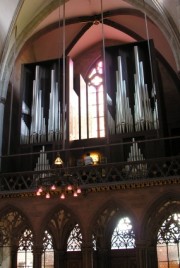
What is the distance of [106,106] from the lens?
1541 centimetres

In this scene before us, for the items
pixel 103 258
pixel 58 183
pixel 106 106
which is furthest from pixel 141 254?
pixel 106 106

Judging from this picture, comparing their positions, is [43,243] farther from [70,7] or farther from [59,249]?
[70,7]

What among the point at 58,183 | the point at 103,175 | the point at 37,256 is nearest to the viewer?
the point at 58,183

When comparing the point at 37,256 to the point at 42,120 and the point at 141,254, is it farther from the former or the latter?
the point at 42,120

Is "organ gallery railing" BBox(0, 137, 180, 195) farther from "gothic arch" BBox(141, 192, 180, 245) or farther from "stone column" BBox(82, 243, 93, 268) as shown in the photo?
"stone column" BBox(82, 243, 93, 268)

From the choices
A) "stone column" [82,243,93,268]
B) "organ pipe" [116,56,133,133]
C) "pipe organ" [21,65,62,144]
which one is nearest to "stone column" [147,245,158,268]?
"stone column" [82,243,93,268]

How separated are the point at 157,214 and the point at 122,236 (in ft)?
4.70

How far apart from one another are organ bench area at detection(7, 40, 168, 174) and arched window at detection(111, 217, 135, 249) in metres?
2.48

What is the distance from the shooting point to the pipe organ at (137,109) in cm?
1495

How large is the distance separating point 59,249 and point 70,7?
10.6m

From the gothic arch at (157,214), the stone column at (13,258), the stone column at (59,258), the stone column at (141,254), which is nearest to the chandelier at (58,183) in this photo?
the gothic arch at (157,214)

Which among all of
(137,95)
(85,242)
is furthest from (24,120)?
(85,242)

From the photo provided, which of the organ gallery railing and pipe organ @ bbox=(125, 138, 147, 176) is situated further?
pipe organ @ bbox=(125, 138, 147, 176)

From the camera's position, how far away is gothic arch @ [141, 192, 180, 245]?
1272 centimetres
